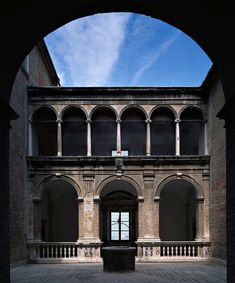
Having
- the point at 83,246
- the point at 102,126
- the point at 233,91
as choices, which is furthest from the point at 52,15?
the point at 102,126

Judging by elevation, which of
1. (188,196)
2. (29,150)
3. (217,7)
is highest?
(217,7)

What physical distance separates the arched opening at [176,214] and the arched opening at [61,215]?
526cm

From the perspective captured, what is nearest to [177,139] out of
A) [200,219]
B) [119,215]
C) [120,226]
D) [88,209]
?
[200,219]

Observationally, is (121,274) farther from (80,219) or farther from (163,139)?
(163,139)

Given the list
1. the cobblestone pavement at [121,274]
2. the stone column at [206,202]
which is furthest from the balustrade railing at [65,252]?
the stone column at [206,202]

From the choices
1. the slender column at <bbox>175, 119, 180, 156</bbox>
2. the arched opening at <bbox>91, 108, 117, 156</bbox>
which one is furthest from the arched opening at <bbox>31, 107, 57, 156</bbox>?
the slender column at <bbox>175, 119, 180, 156</bbox>

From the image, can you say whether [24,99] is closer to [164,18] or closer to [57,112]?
[57,112]

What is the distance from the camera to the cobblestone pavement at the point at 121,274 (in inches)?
564

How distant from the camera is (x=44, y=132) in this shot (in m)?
24.6

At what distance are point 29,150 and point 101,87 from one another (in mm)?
4728

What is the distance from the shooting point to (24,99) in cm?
2122

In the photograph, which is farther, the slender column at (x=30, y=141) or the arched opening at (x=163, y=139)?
the arched opening at (x=163, y=139)

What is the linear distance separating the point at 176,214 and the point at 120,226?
135 inches

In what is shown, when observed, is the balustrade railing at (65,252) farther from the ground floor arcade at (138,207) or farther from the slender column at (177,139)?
the slender column at (177,139)
